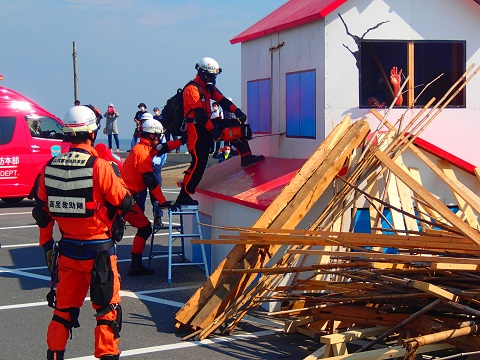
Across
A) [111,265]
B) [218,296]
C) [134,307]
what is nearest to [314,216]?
[218,296]

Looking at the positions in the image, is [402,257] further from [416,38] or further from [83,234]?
[416,38]

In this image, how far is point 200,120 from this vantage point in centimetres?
967

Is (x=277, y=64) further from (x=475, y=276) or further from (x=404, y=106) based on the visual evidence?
(x=475, y=276)

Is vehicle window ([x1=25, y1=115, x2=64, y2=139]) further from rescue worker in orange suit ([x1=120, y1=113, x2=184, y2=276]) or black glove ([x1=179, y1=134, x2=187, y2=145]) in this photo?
rescue worker in orange suit ([x1=120, y1=113, x2=184, y2=276])

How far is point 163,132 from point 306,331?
377 centimetres

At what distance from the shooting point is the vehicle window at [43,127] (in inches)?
669

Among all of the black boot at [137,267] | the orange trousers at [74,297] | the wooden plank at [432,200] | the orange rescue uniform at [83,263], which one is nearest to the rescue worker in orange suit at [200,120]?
the black boot at [137,267]

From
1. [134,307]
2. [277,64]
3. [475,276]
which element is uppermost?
[277,64]

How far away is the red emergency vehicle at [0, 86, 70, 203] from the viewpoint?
54.5ft

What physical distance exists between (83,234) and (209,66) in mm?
4229

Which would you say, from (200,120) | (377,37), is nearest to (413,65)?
(377,37)

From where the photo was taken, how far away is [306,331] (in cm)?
709

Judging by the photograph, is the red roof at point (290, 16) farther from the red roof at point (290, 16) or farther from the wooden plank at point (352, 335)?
the wooden plank at point (352, 335)

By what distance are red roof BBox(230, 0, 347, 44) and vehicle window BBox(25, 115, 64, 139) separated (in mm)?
6448
